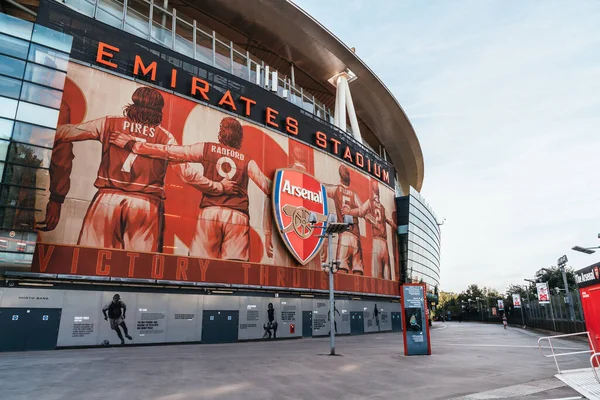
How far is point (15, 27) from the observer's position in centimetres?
2216

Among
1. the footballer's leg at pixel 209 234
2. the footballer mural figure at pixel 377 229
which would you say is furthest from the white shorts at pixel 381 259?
the footballer's leg at pixel 209 234

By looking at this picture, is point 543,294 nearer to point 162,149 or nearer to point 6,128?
point 162,149

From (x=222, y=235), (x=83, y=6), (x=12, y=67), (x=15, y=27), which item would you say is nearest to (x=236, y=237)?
(x=222, y=235)

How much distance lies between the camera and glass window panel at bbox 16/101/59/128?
2131cm

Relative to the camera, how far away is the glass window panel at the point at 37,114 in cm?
2131

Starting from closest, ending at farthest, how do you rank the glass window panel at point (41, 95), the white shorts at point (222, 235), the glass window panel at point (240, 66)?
1. the glass window panel at point (41, 95)
2. the white shorts at point (222, 235)
3. the glass window panel at point (240, 66)

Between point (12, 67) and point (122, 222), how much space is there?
10.9m

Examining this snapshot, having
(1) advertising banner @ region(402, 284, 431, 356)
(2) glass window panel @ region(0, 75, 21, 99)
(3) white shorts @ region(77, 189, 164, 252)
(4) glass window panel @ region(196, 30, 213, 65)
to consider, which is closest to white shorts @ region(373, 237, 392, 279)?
(1) advertising banner @ region(402, 284, 431, 356)

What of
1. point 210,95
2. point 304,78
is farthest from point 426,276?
point 210,95

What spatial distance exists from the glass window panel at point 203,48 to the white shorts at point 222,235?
16255mm

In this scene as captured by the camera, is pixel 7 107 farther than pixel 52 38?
No

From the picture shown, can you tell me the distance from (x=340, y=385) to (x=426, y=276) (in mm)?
57789

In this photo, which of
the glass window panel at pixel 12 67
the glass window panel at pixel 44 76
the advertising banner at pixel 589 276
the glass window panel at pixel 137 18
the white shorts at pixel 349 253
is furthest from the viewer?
the white shorts at pixel 349 253

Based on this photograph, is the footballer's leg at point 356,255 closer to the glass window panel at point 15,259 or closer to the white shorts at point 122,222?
the white shorts at point 122,222
